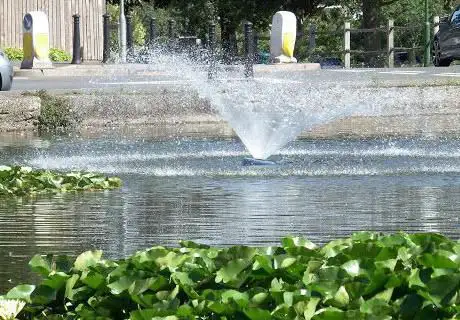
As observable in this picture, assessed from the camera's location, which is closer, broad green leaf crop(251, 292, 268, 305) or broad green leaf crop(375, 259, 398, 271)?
broad green leaf crop(251, 292, 268, 305)

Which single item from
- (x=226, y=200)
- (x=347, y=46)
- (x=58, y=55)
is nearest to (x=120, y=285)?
(x=226, y=200)

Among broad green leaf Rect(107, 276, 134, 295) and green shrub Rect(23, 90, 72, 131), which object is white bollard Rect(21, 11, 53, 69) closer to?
green shrub Rect(23, 90, 72, 131)

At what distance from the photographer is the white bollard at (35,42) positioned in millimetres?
33719

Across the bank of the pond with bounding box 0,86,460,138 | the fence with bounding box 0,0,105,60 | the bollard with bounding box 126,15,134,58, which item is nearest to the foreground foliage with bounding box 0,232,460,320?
the bank of the pond with bounding box 0,86,460,138

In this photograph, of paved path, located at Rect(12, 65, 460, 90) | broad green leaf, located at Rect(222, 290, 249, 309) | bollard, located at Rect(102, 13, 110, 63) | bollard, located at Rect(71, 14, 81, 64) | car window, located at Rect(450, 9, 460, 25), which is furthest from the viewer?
bollard, located at Rect(102, 13, 110, 63)

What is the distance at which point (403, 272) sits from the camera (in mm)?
5984

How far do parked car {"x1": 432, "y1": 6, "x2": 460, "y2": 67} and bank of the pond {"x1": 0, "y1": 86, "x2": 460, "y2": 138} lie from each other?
1101 centimetres

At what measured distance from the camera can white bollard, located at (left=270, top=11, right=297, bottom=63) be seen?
34.6 metres

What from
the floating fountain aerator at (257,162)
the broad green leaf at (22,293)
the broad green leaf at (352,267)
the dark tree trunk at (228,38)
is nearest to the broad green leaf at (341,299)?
the broad green leaf at (352,267)

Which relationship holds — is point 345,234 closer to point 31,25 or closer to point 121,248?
point 121,248

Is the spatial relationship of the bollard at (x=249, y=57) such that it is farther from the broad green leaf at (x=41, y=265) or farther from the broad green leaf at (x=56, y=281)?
the broad green leaf at (x=56, y=281)

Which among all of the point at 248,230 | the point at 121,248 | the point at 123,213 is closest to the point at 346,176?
the point at 123,213

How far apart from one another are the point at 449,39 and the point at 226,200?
82.3 ft

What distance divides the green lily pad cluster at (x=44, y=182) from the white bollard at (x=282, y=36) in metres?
21.7
